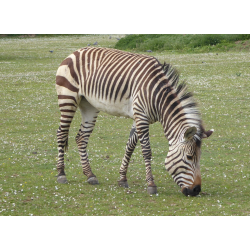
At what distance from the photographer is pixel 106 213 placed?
7414 millimetres

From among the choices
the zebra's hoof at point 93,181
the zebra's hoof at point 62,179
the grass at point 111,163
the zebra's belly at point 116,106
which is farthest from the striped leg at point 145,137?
the zebra's hoof at point 62,179

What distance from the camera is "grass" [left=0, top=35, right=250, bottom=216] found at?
779cm

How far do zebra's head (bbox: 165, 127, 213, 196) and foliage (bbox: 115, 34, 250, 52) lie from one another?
28985 millimetres

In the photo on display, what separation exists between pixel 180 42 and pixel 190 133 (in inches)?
1234

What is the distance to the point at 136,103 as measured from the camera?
848cm

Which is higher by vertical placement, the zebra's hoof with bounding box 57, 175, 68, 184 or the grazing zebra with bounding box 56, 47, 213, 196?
the grazing zebra with bounding box 56, 47, 213, 196

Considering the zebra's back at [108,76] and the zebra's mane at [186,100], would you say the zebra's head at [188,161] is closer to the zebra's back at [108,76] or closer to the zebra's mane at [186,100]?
the zebra's mane at [186,100]

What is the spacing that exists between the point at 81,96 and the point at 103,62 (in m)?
0.99

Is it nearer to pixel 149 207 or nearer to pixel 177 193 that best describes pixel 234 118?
pixel 177 193

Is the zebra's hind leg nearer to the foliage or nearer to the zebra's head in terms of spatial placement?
the zebra's head

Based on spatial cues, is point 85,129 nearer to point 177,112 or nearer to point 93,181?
point 93,181

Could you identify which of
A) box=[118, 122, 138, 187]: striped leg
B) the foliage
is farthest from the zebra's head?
the foliage

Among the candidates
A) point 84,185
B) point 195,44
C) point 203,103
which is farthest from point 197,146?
point 195,44

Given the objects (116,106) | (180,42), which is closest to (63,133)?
(116,106)
